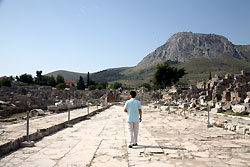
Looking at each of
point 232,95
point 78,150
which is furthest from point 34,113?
point 232,95

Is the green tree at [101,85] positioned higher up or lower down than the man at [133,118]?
higher up

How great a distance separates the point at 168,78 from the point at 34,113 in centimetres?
5232

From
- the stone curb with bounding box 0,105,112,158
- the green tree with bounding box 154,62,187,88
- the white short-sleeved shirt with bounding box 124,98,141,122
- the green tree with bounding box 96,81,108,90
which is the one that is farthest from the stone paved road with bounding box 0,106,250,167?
the green tree with bounding box 96,81,108,90

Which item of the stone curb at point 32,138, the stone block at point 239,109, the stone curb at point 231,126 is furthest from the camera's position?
the stone block at point 239,109

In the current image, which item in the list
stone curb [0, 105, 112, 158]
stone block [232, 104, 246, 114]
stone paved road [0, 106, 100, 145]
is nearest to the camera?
stone curb [0, 105, 112, 158]

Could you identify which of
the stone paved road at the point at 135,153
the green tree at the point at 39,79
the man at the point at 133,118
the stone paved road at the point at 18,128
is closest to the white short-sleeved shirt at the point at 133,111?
the man at the point at 133,118

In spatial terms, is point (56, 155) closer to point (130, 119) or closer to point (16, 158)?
point (16, 158)

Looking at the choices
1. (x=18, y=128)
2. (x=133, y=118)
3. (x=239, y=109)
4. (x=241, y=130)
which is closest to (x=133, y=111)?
(x=133, y=118)

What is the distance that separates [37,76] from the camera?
12331 cm

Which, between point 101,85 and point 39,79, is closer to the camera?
point 101,85

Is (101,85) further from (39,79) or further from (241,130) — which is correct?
(241,130)

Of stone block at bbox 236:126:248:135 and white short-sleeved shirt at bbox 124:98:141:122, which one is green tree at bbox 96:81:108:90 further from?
white short-sleeved shirt at bbox 124:98:141:122

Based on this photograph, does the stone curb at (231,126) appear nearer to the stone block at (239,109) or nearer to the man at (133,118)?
the stone block at (239,109)

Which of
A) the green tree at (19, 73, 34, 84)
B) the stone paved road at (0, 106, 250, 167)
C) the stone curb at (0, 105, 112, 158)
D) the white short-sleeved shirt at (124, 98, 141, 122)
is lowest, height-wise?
the stone paved road at (0, 106, 250, 167)
